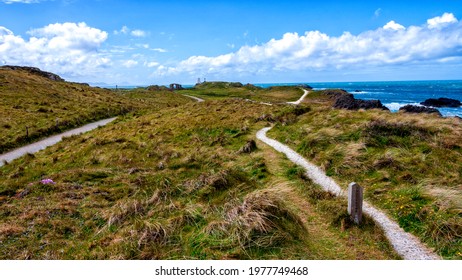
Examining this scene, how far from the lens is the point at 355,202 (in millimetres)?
8414

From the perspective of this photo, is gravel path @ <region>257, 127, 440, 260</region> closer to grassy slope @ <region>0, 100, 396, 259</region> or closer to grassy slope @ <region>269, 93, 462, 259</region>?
grassy slope @ <region>269, 93, 462, 259</region>

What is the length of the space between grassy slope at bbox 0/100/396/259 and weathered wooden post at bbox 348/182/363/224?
0.91 feet

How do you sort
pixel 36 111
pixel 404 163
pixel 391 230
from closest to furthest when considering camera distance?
pixel 391 230 → pixel 404 163 → pixel 36 111

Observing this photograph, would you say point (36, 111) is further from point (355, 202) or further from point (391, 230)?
point (391, 230)

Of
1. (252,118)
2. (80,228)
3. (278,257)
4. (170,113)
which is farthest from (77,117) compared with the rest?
(278,257)

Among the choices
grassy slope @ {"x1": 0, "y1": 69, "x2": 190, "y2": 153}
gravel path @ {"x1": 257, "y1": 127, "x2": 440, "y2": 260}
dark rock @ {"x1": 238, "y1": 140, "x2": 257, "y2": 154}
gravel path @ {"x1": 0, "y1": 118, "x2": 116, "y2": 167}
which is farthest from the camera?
grassy slope @ {"x1": 0, "y1": 69, "x2": 190, "y2": 153}

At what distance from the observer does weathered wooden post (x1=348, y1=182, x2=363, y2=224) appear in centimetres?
829

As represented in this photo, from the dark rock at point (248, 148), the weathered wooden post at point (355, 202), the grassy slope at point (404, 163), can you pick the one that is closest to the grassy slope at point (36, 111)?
the dark rock at point (248, 148)

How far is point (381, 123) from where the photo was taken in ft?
57.4

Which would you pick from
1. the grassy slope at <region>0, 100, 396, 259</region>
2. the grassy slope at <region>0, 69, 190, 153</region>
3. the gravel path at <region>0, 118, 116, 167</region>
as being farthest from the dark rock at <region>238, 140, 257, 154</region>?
the grassy slope at <region>0, 69, 190, 153</region>

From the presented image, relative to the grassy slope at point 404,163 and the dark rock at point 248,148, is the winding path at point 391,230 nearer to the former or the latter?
the grassy slope at point 404,163

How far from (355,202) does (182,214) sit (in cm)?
511

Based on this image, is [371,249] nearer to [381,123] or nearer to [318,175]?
[318,175]

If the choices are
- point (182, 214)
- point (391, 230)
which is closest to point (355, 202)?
point (391, 230)
